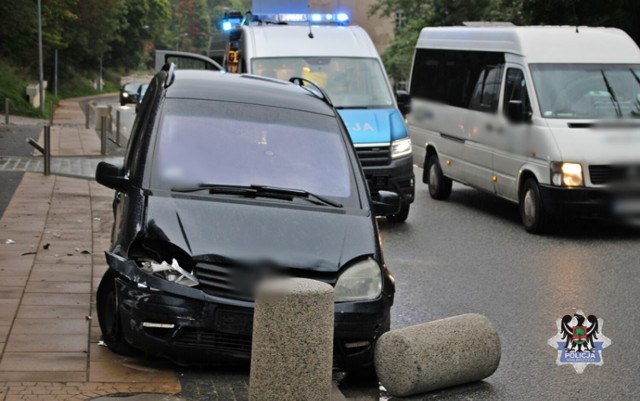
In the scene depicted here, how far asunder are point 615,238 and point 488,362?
7.54 m

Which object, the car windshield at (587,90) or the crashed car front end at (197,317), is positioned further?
the car windshield at (587,90)

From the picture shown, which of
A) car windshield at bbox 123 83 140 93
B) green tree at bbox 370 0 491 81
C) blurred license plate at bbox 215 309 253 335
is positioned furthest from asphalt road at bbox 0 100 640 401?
car windshield at bbox 123 83 140 93

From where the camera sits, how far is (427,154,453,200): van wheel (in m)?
18.7

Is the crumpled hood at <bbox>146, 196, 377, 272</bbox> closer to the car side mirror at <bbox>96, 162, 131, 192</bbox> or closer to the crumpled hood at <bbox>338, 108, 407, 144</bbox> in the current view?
the car side mirror at <bbox>96, 162, 131, 192</bbox>

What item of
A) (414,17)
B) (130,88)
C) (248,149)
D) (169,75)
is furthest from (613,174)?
(414,17)

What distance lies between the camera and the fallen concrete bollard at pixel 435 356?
7262 millimetres

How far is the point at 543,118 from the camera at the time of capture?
15.0m

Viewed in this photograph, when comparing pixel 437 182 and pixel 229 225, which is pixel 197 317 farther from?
pixel 437 182

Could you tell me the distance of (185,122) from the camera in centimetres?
839

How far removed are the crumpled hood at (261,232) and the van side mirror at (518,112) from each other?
7.85 m

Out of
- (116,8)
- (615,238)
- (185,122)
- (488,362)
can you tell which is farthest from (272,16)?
(116,8)

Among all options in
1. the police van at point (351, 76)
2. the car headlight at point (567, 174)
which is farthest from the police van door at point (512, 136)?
the police van at point (351, 76)

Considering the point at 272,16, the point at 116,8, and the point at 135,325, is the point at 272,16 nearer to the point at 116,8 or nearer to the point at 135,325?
the point at 135,325

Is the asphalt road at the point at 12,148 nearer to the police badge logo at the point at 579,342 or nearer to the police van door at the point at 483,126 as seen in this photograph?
the police van door at the point at 483,126
